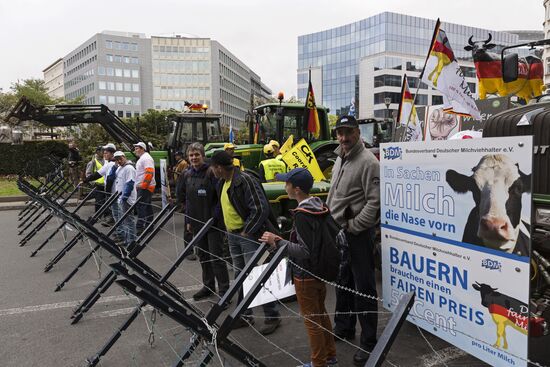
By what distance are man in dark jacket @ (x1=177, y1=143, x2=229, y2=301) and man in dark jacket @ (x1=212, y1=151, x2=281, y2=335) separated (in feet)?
1.49

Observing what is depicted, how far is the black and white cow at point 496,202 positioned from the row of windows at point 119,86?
10649 cm

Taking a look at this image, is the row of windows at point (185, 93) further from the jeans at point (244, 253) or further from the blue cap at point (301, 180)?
the blue cap at point (301, 180)

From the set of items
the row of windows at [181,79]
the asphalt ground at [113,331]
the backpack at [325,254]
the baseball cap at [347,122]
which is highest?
the row of windows at [181,79]

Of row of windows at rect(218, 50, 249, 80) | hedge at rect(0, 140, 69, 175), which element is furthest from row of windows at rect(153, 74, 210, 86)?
hedge at rect(0, 140, 69, 175)

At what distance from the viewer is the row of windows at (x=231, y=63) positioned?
10676 cm

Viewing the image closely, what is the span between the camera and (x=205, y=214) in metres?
5.20

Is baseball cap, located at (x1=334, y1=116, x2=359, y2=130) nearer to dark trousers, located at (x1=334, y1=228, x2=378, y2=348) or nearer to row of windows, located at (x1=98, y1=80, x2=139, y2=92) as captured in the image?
dark trousers, located at (x1=334, y1=228, x2=378, y2=348)

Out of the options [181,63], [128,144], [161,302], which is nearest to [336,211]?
[161,302]

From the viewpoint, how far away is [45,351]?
3906 mm

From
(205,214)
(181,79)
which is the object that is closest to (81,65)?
(181,79)

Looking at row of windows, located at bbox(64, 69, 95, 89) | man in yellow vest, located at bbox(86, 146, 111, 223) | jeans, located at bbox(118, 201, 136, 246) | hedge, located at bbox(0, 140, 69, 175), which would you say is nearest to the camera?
jeans, located at bbox(118, 201, 136, 246)

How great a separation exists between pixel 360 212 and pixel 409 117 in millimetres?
5451

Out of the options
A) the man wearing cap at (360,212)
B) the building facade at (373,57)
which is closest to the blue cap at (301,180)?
the man wearing cap at (360,212)

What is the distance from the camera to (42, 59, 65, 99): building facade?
124900 millimetres
